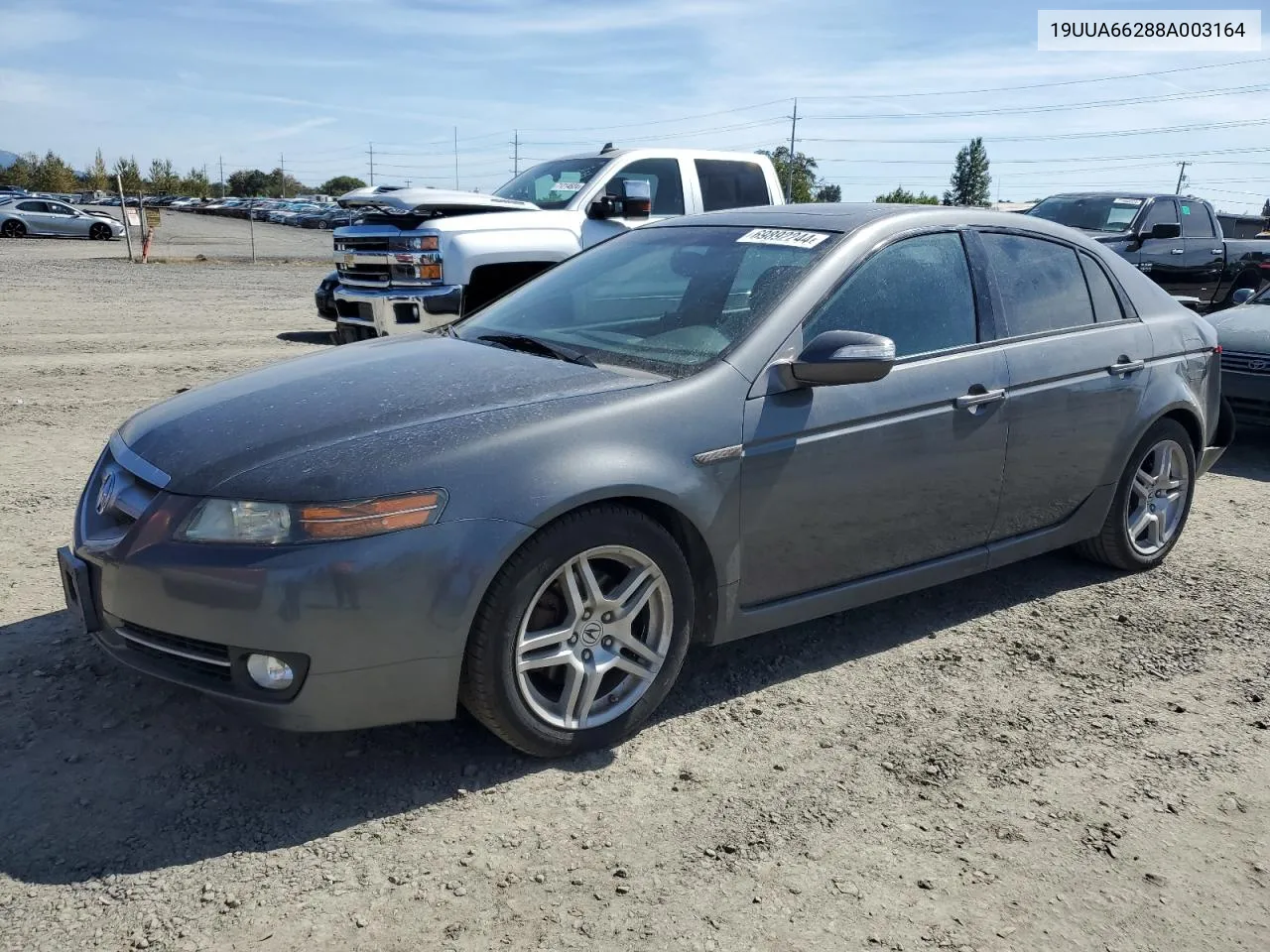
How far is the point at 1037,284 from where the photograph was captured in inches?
178

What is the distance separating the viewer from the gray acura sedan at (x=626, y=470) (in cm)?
286

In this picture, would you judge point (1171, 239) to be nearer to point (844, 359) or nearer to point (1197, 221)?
point (1197, 221)

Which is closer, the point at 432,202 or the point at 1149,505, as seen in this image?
the point at 1149,505

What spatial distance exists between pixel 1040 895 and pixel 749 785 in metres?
0.83

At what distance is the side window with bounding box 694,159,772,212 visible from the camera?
10.1 m

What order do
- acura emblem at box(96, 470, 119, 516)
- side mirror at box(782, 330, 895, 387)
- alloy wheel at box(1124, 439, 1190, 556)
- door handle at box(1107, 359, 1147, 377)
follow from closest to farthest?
1. acura emblem at box(96, 470, 119, 516)
2. side mirror at box(782, 330, 895, 387)
3. door handle at box(1107, 359, 1147, 377)
4. alloy wheel at box(1124, 439, 1190, 556)

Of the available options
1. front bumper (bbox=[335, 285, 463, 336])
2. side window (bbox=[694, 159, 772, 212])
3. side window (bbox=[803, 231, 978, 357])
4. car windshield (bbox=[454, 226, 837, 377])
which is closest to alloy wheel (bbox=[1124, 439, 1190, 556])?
side window (bbox=[803, 231, 978, 357])

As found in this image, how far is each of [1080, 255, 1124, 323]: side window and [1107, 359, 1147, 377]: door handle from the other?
0.21 m

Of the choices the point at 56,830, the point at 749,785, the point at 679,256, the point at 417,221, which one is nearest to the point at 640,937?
the point at 749,785

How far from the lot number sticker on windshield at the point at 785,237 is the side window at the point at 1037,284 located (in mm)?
834

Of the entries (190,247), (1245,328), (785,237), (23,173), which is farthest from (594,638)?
(23,173)

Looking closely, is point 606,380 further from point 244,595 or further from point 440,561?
point 244,595

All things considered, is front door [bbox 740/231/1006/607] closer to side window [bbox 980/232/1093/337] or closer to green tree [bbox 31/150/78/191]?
side window [bbox 980/232/1093/337]

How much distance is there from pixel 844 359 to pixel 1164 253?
39.3 ft
